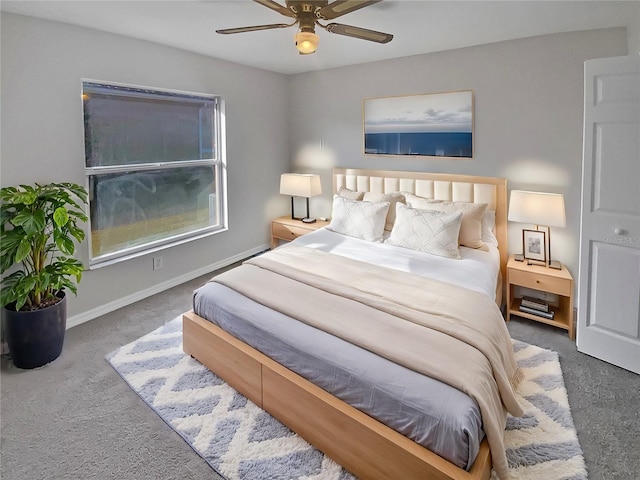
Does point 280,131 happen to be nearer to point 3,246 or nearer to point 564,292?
point 3,246

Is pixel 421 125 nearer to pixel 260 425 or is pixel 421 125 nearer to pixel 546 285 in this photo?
pixel 546 285

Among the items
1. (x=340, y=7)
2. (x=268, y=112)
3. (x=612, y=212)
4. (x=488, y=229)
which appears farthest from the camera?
(x=268, y=112)

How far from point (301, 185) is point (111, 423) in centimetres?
316

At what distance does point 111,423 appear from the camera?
2.12 meters

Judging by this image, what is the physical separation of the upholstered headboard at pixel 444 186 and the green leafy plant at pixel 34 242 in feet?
9.01

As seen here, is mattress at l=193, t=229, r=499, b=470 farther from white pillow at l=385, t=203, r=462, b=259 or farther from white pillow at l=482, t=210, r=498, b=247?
white pillow at l=482, t=210, r=498, b=247

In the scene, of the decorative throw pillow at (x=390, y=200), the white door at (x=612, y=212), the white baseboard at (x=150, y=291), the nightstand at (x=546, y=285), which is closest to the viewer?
the white door at (x=612, y=212)

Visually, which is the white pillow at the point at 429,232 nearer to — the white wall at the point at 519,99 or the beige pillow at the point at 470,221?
the beige pillow at the point at 470,221

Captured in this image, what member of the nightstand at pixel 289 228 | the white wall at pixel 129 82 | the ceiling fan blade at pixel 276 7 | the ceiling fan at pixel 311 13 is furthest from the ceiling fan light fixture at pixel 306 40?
the nightstand at pixel 289 228

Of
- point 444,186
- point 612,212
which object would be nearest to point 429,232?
point 444,186

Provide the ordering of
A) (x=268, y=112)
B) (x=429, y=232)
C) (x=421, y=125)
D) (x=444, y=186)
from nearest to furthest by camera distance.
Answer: (x=429, y=232) → (x=444, y=186) → (x=421, y=125) → (x=268, y=112)

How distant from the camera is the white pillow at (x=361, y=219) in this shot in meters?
3.63

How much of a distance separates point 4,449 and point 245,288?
1458mm

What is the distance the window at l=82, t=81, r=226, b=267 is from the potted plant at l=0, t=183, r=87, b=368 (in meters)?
0.59
